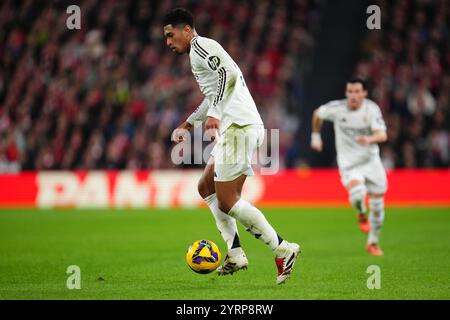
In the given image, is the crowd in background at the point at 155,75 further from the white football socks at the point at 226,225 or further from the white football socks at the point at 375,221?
the white football socks at the point at 226,225

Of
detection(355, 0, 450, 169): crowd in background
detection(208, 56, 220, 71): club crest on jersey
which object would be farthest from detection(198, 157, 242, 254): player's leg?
detection(355, 0, 450, 169): crowd in background

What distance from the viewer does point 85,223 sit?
15.7 meters

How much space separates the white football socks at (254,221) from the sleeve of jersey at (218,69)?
87 cm

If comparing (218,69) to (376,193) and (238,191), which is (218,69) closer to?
(238,191)

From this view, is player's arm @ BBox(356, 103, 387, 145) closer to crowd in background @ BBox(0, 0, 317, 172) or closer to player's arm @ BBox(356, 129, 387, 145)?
player's arm @ BBox(356, 129, 387, 145)

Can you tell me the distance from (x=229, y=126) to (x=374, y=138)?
3534 millimetres

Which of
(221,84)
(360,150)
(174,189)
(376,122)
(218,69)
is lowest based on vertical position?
(174,189)

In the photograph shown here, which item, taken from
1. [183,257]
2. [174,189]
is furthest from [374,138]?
[174,189]

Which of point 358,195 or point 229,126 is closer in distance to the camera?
point 229,126

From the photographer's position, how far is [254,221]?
24.8 ft

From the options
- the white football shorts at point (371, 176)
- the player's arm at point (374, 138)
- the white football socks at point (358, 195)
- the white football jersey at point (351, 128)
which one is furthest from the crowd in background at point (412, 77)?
the player's arm at point (374, 138)

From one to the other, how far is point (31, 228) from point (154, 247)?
3.85m

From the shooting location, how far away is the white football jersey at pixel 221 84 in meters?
7.47

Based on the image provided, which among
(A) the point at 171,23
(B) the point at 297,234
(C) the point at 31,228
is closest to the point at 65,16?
(C) the point at 31,228
